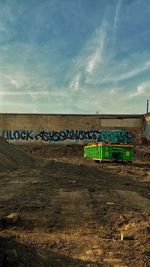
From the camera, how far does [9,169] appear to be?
66.5 feet

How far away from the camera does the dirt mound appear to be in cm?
2123

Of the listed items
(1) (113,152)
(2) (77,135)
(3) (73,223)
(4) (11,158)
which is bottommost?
(3) (73,223)

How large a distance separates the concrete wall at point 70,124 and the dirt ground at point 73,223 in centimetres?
2786

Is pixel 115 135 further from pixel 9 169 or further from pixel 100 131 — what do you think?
pixel 9 169

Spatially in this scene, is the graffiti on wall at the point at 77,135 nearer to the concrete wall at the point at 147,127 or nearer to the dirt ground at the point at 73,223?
the concrete wall at the point at 147,127

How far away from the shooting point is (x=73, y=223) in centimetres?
823

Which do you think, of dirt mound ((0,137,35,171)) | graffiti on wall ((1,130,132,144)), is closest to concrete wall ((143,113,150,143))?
graffiti on wall ((1,130,132,144))

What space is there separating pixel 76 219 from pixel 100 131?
34.9 metres

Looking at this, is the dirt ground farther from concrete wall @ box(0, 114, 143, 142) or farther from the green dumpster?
concrete wall @ box(0, 114, 143, 142)

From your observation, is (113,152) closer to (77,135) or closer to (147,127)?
(147,127)

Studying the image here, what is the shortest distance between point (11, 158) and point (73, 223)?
15764mm

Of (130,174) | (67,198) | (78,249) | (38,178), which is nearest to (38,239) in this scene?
(78,249)

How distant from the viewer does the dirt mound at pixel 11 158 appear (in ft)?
69.7

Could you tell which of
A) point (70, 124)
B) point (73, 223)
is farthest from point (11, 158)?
point (70, 124)
